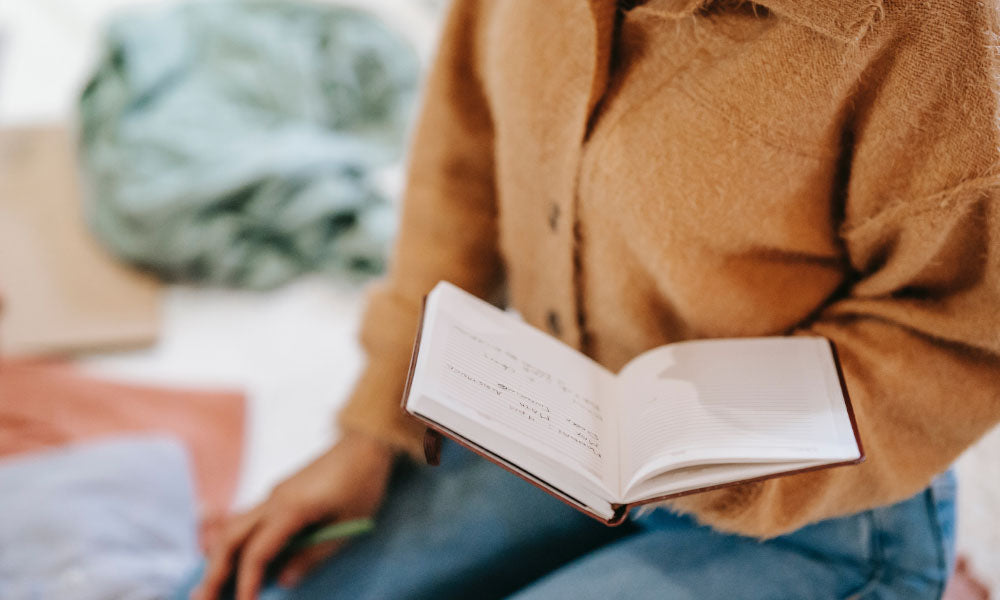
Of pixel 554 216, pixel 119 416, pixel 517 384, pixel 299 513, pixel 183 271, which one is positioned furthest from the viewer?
pixel 183 271

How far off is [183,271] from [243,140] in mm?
248

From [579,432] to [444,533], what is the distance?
286mm

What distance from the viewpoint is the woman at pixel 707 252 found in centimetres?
36

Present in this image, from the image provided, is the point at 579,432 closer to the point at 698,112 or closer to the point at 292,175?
the point at 698,112

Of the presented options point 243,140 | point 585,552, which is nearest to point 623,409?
point 585,552

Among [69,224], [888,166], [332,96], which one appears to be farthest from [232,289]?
[888,166]

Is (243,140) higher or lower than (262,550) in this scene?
higher

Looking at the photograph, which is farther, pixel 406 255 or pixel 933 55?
pixel 406 255

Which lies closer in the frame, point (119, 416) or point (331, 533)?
point (331, 533)

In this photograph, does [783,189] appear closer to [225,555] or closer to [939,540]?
[939,540]

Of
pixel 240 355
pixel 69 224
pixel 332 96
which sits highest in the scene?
pixel 332 96

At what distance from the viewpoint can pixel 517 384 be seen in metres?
0.39

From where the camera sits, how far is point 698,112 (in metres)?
0.41

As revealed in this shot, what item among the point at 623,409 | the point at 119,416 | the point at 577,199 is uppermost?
the point at 577,199
